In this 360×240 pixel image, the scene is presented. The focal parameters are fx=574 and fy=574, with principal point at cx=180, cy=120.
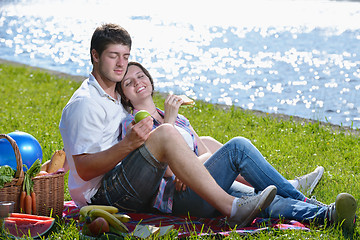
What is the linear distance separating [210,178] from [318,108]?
6.75 meters

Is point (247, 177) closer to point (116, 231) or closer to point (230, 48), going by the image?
point (116, 231)

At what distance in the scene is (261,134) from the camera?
Result: 766cm

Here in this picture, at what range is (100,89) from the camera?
4473mm

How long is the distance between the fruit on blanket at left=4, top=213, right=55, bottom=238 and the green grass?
0.37ft

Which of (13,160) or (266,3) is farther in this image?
(266,3)

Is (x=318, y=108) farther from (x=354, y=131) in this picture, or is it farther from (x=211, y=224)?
(x=211, y=224)

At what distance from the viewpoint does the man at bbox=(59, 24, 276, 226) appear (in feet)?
13.6

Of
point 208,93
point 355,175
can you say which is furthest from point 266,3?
point 355,175

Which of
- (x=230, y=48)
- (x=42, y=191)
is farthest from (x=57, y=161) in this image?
(x=230, y=48)

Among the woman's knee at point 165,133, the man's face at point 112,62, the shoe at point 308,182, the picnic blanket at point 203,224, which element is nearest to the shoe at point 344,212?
the picnic blanket at point 203,224

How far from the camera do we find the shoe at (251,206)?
13.4 ft

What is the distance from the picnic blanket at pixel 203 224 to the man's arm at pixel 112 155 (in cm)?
47

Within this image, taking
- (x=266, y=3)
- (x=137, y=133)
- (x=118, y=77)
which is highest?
(x=266, y=3)

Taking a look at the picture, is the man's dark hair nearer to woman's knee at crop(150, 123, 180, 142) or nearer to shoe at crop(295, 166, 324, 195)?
woman's knee at crop(150, 123, 180, 142)
